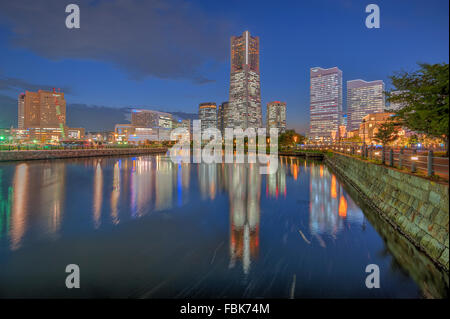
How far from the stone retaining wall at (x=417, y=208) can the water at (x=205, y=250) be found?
0.44 m

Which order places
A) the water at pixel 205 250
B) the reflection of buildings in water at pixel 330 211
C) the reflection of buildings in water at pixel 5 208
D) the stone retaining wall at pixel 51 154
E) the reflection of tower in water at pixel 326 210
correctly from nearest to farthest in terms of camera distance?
1. the water at pixel 205 250
2. the reflection of buildings in water at pixel 5 208
3. the reflection of tower in water at pixel 326 210
4. the reflection of buildings in water at pixel 330 211
5. the stone retaining wall at pixel 51 154

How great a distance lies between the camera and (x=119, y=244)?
382 inches

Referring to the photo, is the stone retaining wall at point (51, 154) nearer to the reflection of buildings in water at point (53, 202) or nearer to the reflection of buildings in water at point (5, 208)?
the reflection of buildings in water at point (53, 202)

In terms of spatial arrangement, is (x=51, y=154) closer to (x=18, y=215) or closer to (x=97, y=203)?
(x=97, y=203)

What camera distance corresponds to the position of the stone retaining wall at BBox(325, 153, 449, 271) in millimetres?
7578

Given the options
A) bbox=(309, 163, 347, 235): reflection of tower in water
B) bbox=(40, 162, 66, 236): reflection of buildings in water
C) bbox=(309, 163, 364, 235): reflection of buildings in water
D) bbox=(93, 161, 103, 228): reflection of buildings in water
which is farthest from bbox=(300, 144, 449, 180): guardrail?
bbox=(40, 162, 66, 236): reflection of buildings in water

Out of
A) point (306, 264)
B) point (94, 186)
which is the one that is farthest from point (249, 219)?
point (94, 186)

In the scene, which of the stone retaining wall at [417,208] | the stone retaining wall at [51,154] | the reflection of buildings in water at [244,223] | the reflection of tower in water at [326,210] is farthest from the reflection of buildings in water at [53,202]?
the stone retaining wall at [51,154]

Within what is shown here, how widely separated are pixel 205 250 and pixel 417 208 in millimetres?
7438

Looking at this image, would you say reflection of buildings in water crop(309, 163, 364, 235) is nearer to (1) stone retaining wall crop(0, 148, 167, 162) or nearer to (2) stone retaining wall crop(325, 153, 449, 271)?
(2) stone retaining wall crop(325, 153, 449, 271)

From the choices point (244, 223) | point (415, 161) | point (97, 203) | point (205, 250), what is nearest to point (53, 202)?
point (97, 203)

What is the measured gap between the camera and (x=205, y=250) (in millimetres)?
9125

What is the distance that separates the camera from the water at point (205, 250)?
6820mm

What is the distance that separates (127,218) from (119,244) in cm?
364
